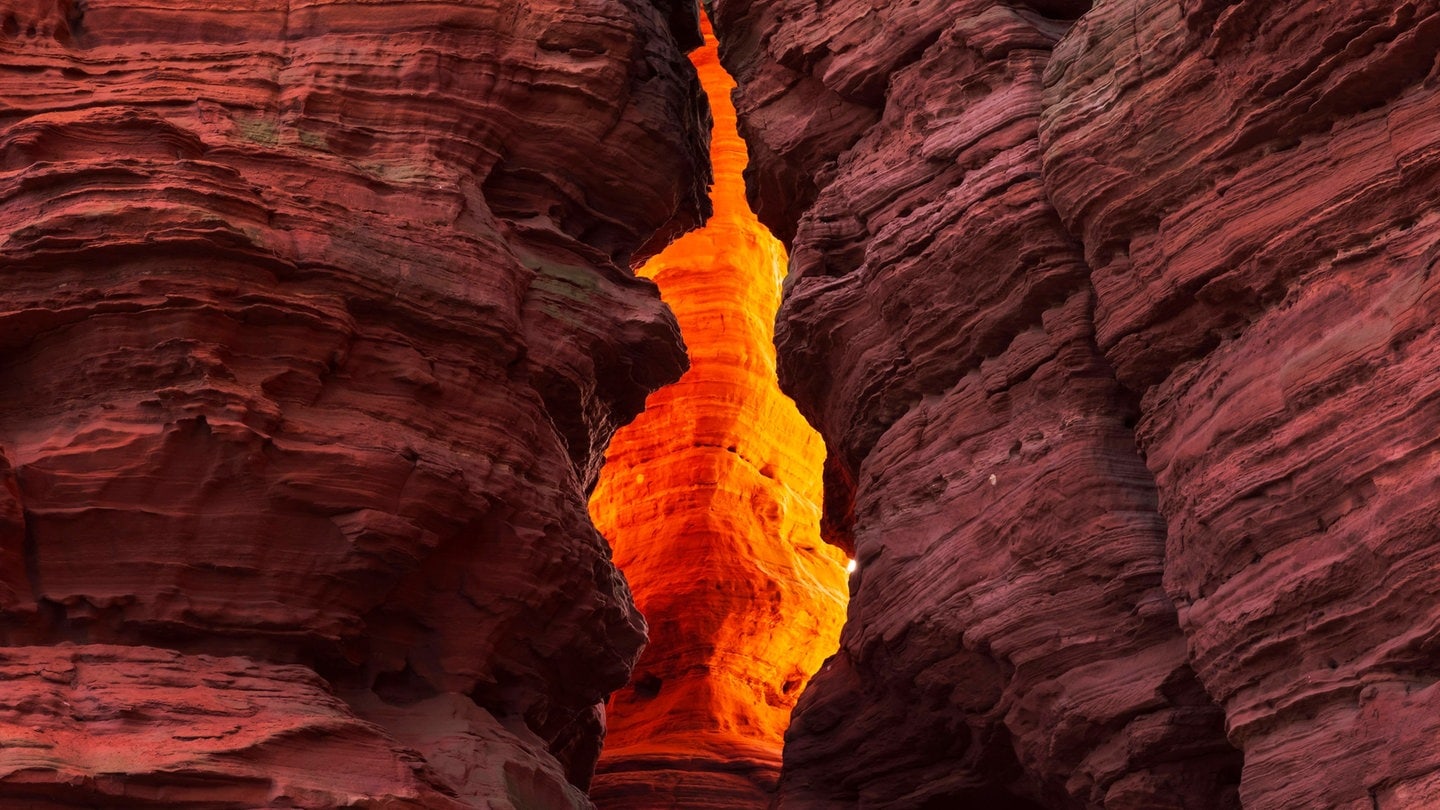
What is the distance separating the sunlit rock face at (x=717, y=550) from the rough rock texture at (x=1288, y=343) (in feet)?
32.2

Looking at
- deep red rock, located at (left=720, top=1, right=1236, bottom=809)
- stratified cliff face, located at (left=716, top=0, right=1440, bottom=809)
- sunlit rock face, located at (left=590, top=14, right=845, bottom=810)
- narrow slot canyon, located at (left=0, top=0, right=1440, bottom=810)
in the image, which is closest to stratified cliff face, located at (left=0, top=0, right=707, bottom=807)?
narrow slot canyon, located at (left=0, top=0, right=1440, bottom=810)

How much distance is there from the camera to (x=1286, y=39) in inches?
406

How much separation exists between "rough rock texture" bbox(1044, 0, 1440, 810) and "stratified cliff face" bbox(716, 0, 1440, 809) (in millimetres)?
20

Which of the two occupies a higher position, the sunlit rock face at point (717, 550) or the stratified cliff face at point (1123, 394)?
the sunlit rock face at point (717, 550)

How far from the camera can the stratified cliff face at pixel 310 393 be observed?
1074 centimetres

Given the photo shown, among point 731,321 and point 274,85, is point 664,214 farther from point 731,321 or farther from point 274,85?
point 731,321

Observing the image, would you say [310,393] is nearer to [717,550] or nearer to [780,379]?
[780,379]

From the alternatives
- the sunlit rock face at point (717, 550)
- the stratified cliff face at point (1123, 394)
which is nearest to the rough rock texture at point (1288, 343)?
the stratified cliff face at point (1123, 394)

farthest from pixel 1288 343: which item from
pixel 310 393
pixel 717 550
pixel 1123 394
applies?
pixel 717 550

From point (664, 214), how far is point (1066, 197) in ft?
16.6

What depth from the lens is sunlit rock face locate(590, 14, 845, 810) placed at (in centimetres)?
1988

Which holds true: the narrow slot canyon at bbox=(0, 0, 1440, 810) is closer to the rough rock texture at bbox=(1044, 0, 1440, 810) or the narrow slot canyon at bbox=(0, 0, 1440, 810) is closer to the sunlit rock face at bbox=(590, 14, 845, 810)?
the rough rock texture at bbox=(1044, 0, 1440, 810)

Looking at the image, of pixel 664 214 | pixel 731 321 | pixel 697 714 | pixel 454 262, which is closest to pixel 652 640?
pixel 697 714

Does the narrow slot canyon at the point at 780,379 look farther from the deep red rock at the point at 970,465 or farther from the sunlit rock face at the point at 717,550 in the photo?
the sunlit rock face at the point at 717,550
